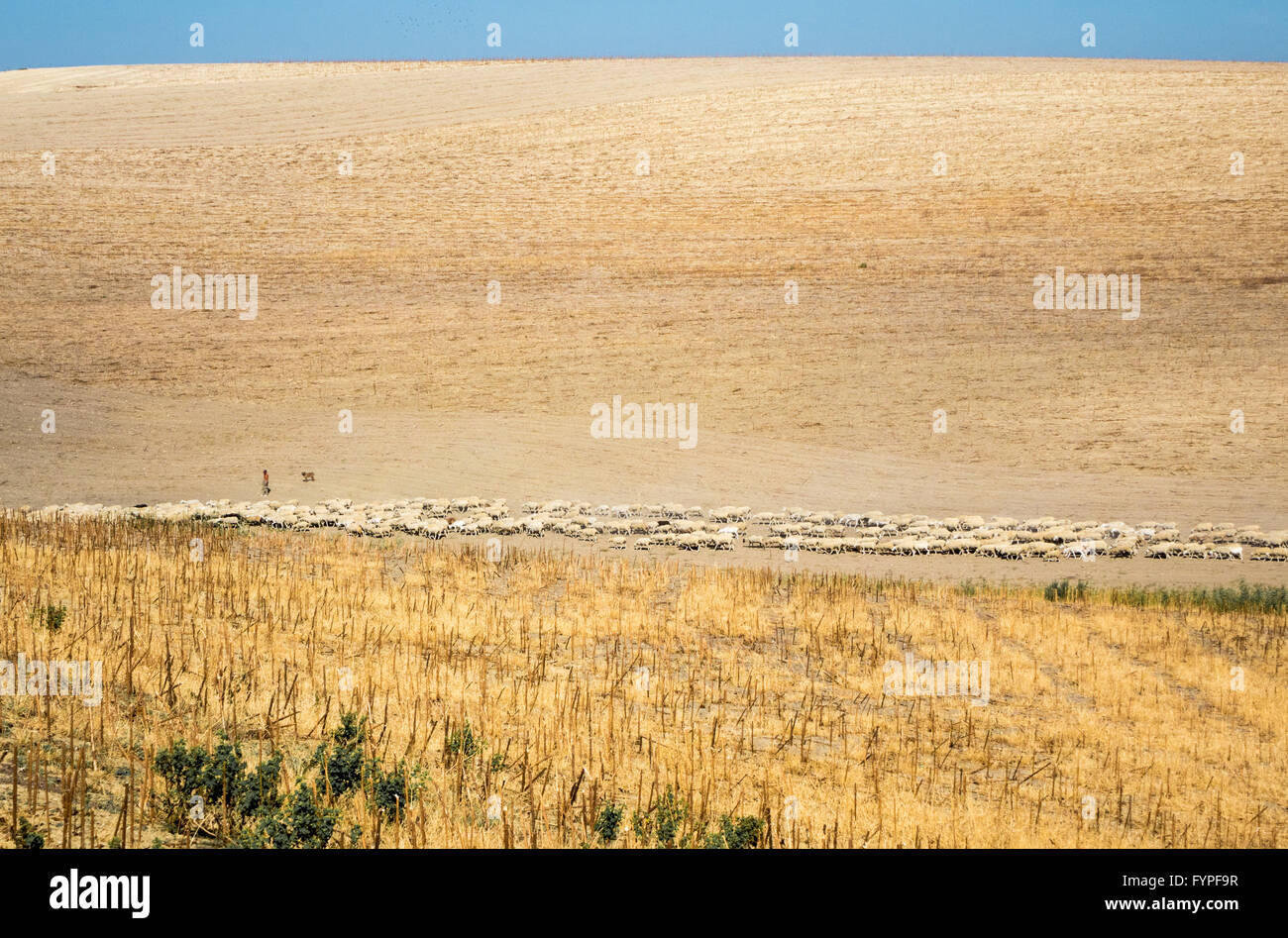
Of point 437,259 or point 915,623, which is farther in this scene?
point 437,259

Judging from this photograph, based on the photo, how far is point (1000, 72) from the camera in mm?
58969

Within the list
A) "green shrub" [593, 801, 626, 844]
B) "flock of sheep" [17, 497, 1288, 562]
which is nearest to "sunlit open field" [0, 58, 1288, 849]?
"green shrub" [593, 801, 626, 844]

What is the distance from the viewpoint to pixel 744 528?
934 inches

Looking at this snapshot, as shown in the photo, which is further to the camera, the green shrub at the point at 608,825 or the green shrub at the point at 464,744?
the green shrub at the point at 464,744

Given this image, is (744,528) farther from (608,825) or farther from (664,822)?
(608,825)

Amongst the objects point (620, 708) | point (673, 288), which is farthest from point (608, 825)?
point (673, 288)

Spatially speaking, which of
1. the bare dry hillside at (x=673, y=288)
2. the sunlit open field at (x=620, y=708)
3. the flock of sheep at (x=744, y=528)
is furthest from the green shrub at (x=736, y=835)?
the bare dry hillside at (x=673, y=288)

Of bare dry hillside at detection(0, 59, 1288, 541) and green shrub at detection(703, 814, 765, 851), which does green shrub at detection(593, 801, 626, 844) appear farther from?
Result: bare dry hillside at detection(0, 59, 1288, 541)

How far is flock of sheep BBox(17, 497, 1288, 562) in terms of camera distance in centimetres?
2172

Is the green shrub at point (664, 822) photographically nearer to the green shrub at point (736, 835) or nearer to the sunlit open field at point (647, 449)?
the sunlit open field at point (647, 449)

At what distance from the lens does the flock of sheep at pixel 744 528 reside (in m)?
21.7
